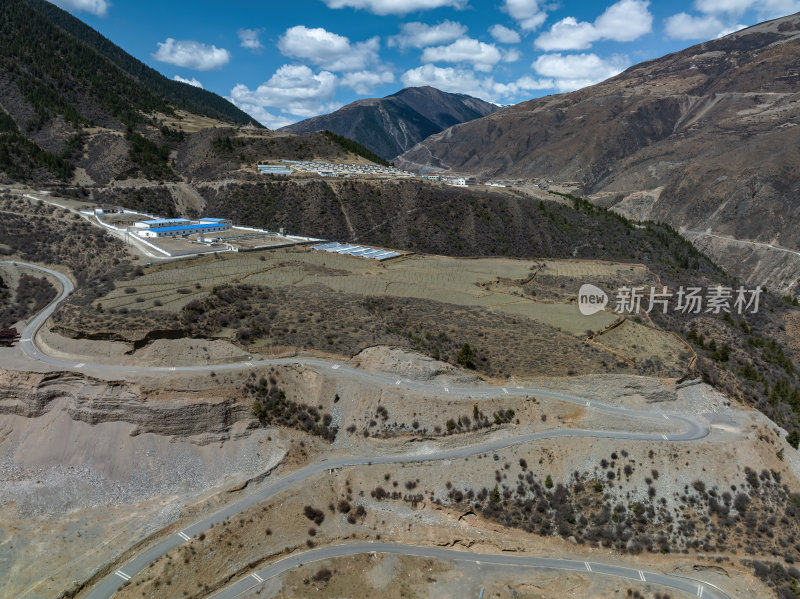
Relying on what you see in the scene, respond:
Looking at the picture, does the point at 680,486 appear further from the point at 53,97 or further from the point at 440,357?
the point at 53,97

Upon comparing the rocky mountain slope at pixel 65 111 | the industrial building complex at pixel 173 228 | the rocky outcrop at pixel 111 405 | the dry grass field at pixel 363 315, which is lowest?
the rocky outcrop at pixel 111 405

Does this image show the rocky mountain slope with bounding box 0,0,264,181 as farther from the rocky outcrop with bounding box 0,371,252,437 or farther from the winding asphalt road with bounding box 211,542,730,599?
the winding asphalt road with bounding box 211,542,730,599

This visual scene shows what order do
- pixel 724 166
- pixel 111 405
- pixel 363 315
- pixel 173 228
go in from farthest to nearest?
pixel 724 166
pixel 173 228
pixel 363 315
pixel 111 405

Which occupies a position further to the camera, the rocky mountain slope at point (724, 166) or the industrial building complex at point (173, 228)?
the rocky mountain slope at point (724, 166)

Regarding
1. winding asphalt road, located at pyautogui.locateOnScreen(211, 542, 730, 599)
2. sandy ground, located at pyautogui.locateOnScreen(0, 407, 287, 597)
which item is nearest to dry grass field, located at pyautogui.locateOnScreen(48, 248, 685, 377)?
sandy ground, located at pyautogui.locateOnScreen(0, 407, 287, 597)

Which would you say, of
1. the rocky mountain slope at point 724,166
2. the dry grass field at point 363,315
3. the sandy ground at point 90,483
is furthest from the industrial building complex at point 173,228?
the rocky mountain slope at point 724,166

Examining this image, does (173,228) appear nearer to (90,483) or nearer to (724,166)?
(90,483)

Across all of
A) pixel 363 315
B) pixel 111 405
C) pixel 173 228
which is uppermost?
pixel 173 228

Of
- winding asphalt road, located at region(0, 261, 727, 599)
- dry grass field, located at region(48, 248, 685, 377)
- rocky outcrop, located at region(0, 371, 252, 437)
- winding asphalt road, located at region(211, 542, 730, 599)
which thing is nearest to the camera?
winding asphalt road, located at region(211, 542, 730, 599)

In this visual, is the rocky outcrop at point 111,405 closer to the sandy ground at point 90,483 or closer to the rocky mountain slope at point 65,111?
the sandy ground at point 90,483

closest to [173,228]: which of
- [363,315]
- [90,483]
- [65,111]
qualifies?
[363,315]
